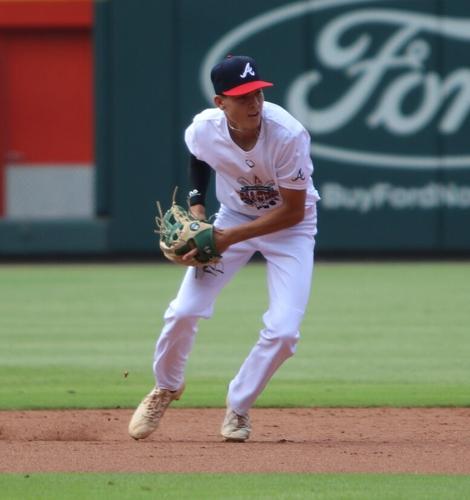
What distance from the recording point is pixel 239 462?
225 inches

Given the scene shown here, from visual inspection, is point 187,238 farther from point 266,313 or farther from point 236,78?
point 236,78

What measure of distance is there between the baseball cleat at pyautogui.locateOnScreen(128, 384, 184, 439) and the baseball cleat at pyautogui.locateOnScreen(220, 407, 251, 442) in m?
0.33

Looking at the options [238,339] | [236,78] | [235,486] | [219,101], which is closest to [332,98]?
[238,339]

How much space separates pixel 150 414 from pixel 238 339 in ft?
12.4

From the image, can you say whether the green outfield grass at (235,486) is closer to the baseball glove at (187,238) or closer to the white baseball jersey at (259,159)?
the baseball glove at (187,238)

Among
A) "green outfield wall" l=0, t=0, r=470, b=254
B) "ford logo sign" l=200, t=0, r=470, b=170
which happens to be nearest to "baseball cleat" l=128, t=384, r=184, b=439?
"green outfield wall" l=0, t=0, r=470, b=254

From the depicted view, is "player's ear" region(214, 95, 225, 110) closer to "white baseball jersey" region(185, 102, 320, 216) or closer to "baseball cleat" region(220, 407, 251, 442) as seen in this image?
"white baseball jersey" region(185, 102, 320, 216)

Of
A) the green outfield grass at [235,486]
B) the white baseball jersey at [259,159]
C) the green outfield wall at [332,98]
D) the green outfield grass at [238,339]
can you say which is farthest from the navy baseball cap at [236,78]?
the green outfield wall at [332,98]

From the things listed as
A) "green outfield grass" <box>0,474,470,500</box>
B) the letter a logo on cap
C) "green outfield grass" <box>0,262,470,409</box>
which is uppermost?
the letter a logo on cap

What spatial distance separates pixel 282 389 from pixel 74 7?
31.6 ft

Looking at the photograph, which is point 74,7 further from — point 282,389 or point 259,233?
point 259,233

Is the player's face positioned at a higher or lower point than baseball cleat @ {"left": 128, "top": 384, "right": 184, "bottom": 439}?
higher

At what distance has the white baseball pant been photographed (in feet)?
20.5

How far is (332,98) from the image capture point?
652 inches
